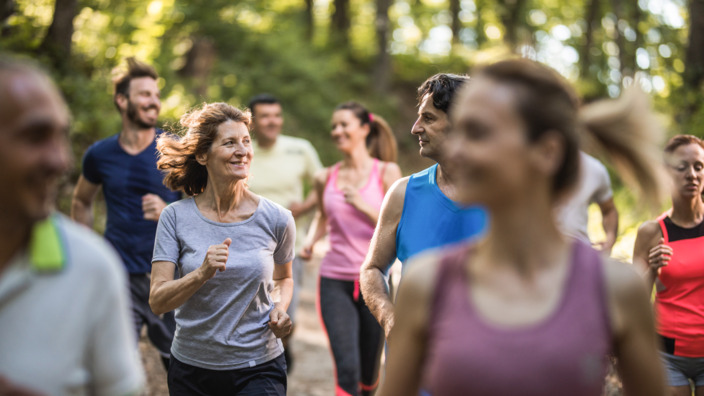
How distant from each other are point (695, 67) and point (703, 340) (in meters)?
10.7

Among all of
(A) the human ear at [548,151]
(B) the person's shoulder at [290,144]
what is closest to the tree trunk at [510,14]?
(B) the person's shoulder at [290,144]

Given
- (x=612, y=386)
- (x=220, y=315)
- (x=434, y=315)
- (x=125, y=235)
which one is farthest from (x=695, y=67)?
(x=434, y=315)

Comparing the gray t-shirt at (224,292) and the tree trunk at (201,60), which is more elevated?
the tree trunk at (201,60)

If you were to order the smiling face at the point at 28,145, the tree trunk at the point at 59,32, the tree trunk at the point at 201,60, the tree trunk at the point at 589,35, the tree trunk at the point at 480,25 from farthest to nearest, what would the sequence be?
the tree trunk at the point at 480,25, the tree trunk at the point at 589,35, the tree trunk at the point at 201,60, the tree trunk at the point at 59,32, the smiling face at the point at 28,145

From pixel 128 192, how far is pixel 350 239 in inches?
74.7

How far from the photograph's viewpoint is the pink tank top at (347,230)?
6355 millimetres

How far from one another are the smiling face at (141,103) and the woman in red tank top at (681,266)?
13.0 feet

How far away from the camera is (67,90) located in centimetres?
1027

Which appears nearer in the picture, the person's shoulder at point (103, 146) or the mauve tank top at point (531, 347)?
the mauve tank top at point (531, 347)

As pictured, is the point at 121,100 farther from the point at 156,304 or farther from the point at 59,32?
the point at 59,32

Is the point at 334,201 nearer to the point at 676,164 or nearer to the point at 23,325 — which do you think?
the point at 676,164

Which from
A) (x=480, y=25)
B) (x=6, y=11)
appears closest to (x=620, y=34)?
(x=6, y=11)

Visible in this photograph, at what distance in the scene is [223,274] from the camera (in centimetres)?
398

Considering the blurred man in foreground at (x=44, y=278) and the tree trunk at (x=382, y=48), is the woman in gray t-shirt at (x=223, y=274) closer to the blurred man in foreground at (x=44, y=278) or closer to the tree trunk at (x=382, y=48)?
the blurred man in foreground at (x=44, y=278)
